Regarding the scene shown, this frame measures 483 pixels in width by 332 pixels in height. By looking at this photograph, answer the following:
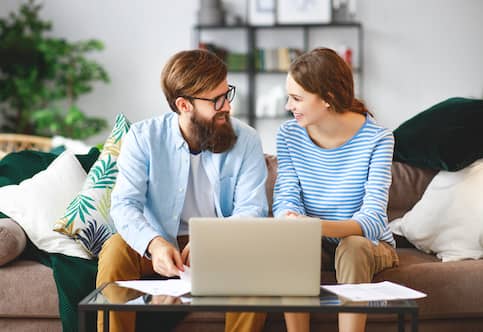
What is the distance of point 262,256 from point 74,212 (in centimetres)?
115

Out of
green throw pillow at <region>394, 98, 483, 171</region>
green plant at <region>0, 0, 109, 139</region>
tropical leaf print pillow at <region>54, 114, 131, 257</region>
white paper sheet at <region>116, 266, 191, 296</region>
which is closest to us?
white paper sheet at <region>116, 266, 191, 296</region>

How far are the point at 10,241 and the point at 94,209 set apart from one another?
0.31 metres

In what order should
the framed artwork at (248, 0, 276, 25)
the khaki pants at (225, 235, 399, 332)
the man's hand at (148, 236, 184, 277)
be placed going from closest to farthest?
the man's hand at (148, 236, 184, 277) → the khaki pants at (225, 235, 399, 332) → the framed artwork at (248, 0, 276, 25)

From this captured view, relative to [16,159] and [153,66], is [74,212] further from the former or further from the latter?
[153,66]

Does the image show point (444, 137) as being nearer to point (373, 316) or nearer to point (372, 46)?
point (373, 316)

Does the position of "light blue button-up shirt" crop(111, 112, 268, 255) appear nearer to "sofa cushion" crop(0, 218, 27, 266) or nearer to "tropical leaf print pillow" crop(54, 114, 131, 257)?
"tropical leaf print pillow" crop(54, 114, 131, 257)

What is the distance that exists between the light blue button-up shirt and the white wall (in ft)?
13.6

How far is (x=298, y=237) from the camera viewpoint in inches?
63.6

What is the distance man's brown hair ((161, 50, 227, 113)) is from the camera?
222cm

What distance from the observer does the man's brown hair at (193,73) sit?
2.22m

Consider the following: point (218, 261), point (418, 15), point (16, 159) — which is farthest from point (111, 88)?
point (218, 261)

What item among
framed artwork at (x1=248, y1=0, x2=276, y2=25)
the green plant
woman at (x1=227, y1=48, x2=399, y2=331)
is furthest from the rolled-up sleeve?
framed artwork at (x1=248, y1=0, x2=276, y2=25)

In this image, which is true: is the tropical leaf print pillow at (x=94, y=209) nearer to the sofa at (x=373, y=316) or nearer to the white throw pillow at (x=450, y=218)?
the sofa at (x=373, y=316)

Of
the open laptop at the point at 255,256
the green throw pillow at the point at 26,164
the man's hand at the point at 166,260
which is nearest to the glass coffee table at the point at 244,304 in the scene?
the open laptop at the point at 255,256
